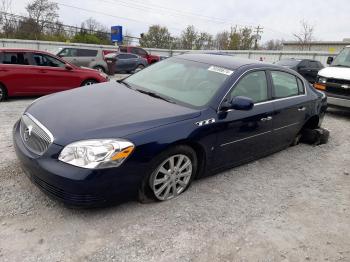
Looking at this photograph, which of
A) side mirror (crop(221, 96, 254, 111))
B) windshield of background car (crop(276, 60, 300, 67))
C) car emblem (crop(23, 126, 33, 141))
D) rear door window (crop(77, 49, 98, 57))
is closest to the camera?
car emblem (crop(23, 126, 33, 141))

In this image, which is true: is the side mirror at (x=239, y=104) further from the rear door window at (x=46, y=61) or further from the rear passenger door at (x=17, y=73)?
the rear door window at (x=46, y=61)

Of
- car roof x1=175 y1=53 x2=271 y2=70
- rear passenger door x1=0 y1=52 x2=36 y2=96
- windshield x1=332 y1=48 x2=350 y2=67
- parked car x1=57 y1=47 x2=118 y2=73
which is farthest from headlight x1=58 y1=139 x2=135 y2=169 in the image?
parked car x1=57 y1=47 x2=118 y2=73

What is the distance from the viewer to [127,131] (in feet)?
9.70

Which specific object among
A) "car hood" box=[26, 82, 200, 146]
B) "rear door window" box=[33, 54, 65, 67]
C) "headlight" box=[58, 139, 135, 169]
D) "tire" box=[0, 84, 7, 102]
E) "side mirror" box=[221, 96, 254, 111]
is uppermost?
"rear door window" box=[33, 54, 65, 67]

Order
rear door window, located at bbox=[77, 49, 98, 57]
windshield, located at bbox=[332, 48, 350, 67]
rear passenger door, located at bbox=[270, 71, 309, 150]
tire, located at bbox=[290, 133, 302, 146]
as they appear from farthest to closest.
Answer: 1. rear door window, located at bbox=[77, 49, 98, 57]
2. windshield, located at bbox=[332, 48, 350, 67]
3. tire, located at bbox=[290, 133, 302, 146]
4. rear passenger door, located at bbox=[270, 71, 309, 150]

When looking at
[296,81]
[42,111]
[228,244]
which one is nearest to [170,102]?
[42,111]

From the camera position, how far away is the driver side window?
13.0ft

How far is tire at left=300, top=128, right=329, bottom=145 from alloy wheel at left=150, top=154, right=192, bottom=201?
3262mm

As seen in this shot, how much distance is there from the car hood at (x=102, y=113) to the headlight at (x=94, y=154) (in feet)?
0.22

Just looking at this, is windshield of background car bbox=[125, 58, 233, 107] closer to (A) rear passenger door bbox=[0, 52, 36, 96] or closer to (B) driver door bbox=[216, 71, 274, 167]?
(B) driver door bbox=[216, 71, 274, 167]

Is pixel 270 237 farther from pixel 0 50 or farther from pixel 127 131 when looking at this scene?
pixel 0 50

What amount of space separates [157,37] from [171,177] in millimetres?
51943

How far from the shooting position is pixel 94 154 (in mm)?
2768

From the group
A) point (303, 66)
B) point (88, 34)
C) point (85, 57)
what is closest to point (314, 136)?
point (303, 66)
